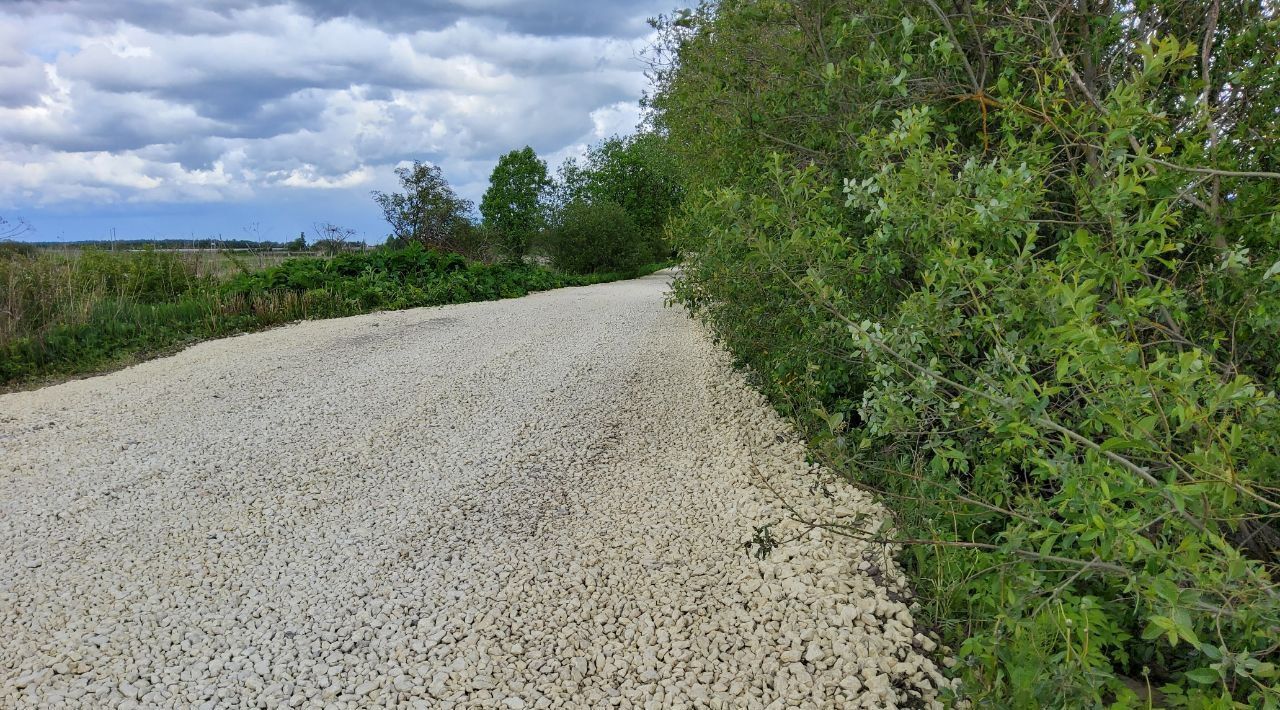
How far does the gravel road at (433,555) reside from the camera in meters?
2.76

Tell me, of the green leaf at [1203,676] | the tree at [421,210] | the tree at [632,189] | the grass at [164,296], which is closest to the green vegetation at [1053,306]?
the green leaf at [1203,676]

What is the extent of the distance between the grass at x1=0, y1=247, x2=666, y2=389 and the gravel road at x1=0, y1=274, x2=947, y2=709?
1509mm

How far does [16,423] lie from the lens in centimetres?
588

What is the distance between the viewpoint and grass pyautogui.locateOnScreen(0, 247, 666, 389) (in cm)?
786

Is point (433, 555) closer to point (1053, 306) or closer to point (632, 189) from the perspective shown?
point (1053, 306)

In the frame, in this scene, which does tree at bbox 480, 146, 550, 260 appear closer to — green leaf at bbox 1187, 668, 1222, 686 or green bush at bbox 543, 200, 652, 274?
green bush at bbox 543, 200, 652, 274

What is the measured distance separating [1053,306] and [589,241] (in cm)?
2225

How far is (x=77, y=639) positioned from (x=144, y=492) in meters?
1.65

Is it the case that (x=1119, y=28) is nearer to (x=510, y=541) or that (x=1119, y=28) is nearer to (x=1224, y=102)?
(x=1224, y=102)

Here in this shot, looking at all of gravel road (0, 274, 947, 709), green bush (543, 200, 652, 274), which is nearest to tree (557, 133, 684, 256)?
green bush (543, 200, 652, 274)

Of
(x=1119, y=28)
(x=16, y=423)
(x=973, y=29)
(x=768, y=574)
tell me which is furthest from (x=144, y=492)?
(x=1119, y=28)

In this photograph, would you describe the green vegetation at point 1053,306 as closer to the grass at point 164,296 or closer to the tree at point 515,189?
the grass at point 164,296

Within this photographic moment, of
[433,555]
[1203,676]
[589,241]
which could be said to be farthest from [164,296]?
[589,241]

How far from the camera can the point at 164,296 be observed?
10859 millimetres
